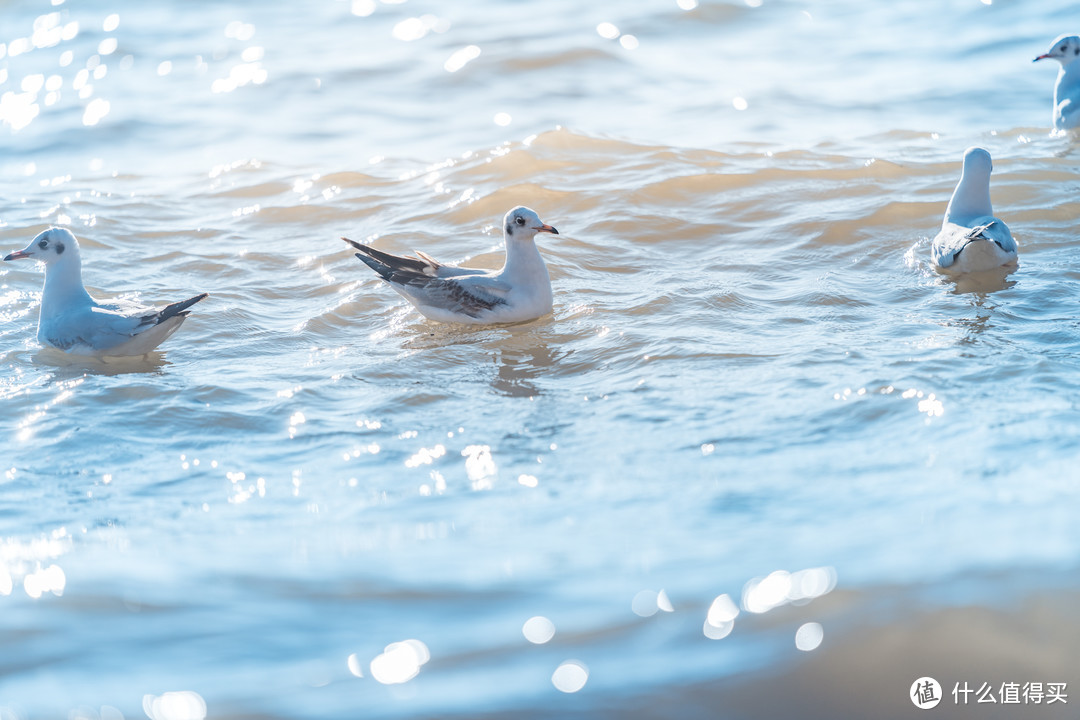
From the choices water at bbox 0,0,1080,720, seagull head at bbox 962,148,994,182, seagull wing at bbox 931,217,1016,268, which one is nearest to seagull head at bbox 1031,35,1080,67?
water at bbox 0,0,1080,720

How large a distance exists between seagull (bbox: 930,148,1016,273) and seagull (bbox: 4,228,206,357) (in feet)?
17.1

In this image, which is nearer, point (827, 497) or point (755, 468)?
point (827, 497)

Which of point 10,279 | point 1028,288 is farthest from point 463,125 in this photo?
point 1028,288

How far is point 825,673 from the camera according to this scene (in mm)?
3453

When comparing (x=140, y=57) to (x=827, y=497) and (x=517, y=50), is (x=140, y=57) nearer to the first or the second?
(x=517, y=50)

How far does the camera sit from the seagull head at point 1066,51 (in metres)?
12.7

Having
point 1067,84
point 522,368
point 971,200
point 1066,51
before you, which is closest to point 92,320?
point 522,368

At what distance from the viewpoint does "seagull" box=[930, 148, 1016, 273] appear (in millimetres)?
A: 7738

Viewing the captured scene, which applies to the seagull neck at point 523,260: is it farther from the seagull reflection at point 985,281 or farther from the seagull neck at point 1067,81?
the seagull neck at point 1067,81

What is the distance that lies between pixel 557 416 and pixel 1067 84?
9.38 metres

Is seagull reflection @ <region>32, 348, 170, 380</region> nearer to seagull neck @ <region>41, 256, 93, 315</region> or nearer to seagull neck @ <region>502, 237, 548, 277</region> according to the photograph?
seagull neck @ <region>41, 256, 93, 315</region>

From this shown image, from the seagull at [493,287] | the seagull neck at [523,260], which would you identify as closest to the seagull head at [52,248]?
the seagull at [493,287]

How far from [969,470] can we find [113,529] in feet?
11.9

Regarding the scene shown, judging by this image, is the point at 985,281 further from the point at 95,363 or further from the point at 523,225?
the point at 95,363
